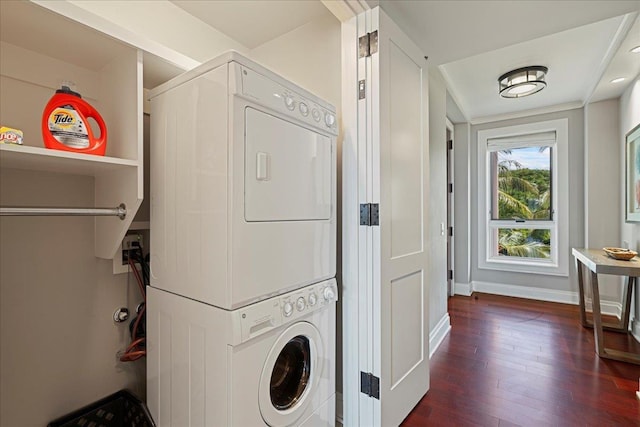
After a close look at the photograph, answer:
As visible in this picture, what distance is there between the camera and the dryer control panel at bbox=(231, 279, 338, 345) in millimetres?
Result: 1047

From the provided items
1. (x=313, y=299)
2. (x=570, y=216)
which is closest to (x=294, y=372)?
(x=313, y=299)

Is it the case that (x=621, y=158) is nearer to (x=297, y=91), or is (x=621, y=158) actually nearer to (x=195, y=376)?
(x=297, y=91)

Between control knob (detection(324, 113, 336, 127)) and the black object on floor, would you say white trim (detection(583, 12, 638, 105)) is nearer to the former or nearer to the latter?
control knob (detection(324, 113, 336, 127))

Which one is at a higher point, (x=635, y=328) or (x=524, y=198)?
(x=524, y=198)

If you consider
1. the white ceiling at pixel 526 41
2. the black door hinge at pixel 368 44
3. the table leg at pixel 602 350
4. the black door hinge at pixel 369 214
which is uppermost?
the white ceiling at pixel 526 41

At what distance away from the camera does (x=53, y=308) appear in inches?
53.5

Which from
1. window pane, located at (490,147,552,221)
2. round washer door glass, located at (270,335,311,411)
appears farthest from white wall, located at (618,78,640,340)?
round washer door glass, located at (270,335,311,411)

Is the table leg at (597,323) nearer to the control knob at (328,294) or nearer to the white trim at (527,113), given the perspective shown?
the white trim at (527,113)

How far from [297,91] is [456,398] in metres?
2.09

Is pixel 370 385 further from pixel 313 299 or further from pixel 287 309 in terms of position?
pixel 287 309

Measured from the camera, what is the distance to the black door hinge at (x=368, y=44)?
1516 mm

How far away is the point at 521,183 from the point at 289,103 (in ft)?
14.0

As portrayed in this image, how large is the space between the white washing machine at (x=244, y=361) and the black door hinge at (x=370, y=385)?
180mm

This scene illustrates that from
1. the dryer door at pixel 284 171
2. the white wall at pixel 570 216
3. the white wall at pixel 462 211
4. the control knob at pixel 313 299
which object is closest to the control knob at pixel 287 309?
the control knob at pixel 313 299
